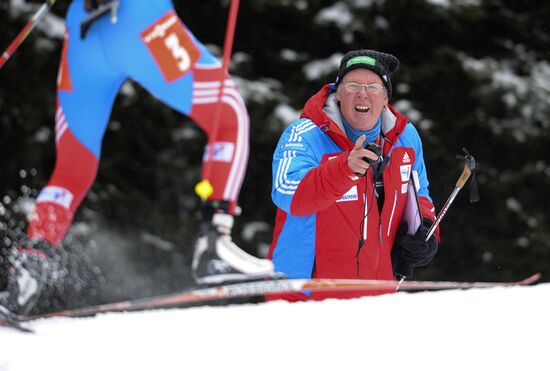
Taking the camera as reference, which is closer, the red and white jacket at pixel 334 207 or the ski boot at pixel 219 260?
the ski boot at pixel 219 260

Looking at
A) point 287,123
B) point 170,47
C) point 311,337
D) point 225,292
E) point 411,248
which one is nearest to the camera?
point 311,337

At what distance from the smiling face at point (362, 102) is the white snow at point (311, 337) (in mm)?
468

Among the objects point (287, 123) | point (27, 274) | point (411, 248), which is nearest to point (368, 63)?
point (411, 248)

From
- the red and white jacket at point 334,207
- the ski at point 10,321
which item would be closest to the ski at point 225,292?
the ski at point 10,321

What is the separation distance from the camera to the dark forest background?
3.11 m

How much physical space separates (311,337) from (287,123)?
2.36 meters

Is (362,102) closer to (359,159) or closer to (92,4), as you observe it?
(359,159)

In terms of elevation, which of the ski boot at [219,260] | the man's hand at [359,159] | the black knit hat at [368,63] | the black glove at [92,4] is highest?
the black knit hat at [368,63]

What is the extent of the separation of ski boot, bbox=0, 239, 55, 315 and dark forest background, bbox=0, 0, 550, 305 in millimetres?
371

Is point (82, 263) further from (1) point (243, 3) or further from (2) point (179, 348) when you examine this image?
(2) point (179, 348)

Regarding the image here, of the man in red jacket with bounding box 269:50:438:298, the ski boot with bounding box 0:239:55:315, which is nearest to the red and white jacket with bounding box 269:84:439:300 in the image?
the man in red jacket with bounding box 269:50:438:298

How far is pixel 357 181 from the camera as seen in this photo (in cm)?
212

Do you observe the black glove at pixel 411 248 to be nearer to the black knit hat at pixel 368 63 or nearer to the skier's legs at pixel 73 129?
the black knit hat at pixel 368 63

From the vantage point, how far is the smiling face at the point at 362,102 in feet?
7.01
